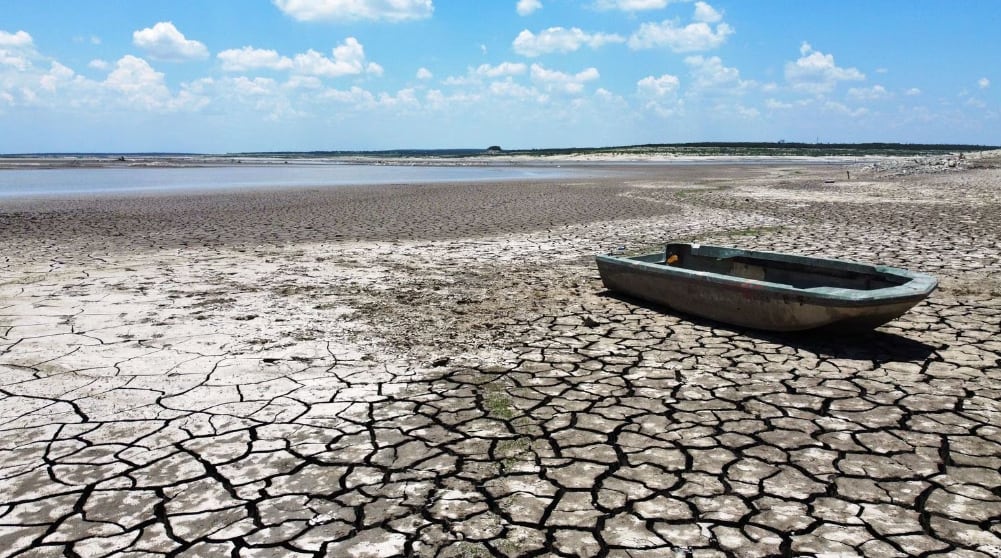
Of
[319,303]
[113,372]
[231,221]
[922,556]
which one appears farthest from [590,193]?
[922,556]

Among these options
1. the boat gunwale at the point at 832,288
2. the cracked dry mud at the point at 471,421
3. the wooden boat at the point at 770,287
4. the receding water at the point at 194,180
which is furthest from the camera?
the receding water at the point at 194,180

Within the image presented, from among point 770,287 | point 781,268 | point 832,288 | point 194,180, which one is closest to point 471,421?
point 770,287

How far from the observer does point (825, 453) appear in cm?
341

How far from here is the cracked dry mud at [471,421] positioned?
2.78 metres

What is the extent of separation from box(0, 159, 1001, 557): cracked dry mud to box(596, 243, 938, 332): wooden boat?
22cm

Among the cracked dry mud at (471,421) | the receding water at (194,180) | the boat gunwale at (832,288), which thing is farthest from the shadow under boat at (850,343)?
the receding water at (194,180)

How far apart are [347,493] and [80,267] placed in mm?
7662

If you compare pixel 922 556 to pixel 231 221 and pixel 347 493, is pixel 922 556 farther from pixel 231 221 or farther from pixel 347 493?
pixel 231 221

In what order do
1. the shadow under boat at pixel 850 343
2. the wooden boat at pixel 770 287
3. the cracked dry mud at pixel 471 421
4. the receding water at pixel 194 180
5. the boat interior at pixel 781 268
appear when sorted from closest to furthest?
the cracked dry mud at pixel 471 421 < the wooden boat at pixel 770 287 < the shadow under boat at pixel 850 343 < the boat interior at pixel 781 268 < the receding water at pixel 194 180

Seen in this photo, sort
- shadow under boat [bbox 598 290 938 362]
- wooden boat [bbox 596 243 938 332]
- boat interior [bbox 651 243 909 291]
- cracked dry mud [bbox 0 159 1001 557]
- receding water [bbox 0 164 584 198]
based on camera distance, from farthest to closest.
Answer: receding water [bbox 0 164 584 198], boat interior [bbox 651 243 909 291], shadow under boat [bbox 598 290 938 362], wooden boat [bbox 596 243 938 332], cracked dry mud [bbox 0 159 1001 557]

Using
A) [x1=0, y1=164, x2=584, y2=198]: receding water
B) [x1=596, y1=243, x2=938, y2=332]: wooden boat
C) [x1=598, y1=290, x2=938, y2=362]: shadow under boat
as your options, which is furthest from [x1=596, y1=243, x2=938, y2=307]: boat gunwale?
[x1=0, y1=164, x2=584, y2=198]: receding water

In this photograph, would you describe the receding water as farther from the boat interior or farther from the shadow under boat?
the shadow under boat

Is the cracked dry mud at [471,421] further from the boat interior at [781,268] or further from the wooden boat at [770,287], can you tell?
the boat interior at [781,268]

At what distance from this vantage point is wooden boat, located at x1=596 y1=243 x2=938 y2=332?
4758 mm
